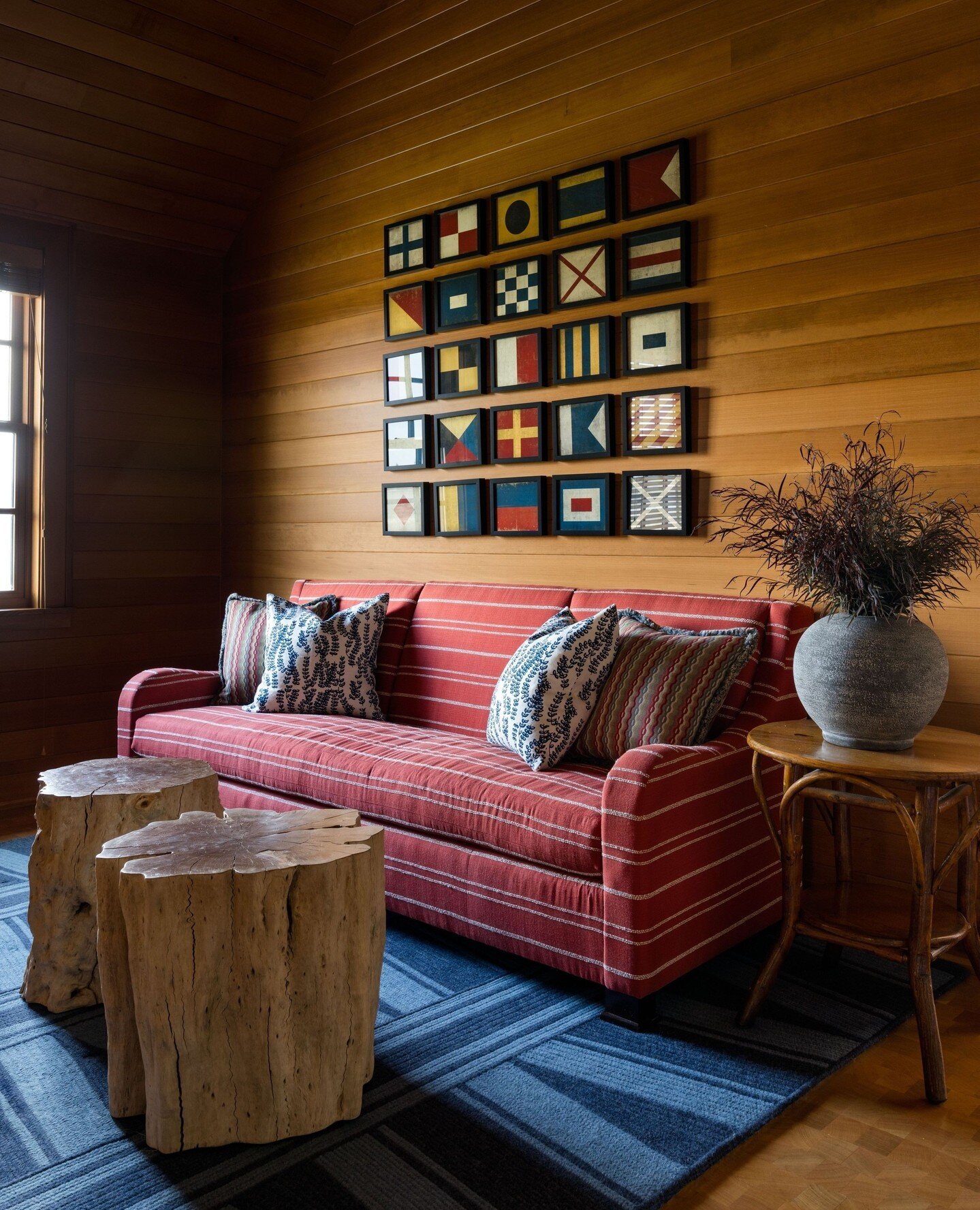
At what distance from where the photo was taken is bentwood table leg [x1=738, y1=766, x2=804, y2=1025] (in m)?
2.19

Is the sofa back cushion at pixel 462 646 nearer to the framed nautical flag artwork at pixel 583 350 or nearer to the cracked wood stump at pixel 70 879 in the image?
the framed nautical flag artwork at pixel 583 350

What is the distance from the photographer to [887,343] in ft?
8.78

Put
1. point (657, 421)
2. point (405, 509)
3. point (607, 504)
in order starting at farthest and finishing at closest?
point (405, 509)
point (607, 504)
point (657, 421)

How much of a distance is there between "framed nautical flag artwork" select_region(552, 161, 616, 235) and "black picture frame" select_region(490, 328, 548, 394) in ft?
1.10

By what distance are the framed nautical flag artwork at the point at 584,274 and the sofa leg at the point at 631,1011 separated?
211cm

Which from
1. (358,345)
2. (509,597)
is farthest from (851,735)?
(358,345)

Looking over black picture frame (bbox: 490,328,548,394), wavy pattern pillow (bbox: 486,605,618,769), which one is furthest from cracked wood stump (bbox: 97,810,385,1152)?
black picture frame (bbox: 490,328,548,394)

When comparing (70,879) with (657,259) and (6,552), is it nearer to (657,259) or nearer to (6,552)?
(6,552)

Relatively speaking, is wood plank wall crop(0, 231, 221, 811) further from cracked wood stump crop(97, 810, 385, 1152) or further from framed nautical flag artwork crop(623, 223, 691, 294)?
cracked wood stump crop(97, 810, 385, 1152)

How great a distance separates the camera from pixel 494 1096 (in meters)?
1.93

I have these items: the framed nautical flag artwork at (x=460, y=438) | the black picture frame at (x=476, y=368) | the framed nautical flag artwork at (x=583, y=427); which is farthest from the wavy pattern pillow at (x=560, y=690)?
the black picture frame at (x=476, y=368)

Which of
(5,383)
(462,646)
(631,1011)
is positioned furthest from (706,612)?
(5,383)

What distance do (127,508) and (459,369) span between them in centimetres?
166

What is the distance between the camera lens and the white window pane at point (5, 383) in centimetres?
414
